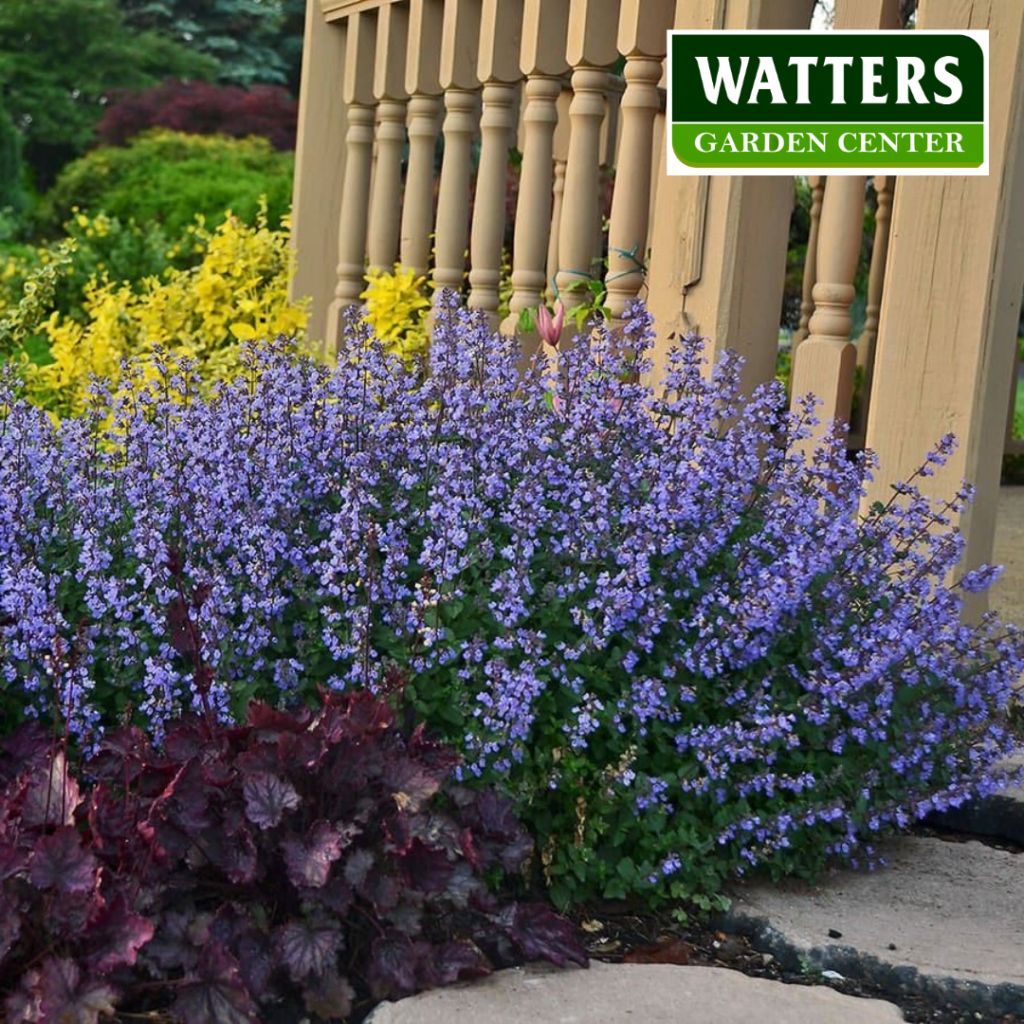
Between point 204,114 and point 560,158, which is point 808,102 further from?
point 204,114

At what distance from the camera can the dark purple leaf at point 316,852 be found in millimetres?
1947

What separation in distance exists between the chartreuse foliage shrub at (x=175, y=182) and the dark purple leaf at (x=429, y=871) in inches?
377

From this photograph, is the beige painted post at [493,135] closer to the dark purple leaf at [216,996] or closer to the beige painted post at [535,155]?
the beige painted post at [535,155]

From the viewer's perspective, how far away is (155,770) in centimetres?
212

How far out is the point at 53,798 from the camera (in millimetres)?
2061

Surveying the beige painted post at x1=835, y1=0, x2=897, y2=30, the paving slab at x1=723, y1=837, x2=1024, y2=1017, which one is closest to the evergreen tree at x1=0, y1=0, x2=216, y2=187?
the beige painted post at x1=835, y1=0, x2=897, y2=30

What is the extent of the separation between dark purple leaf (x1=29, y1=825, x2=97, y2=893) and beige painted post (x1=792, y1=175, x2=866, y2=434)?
1985 mm

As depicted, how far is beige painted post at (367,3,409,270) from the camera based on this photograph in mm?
5098

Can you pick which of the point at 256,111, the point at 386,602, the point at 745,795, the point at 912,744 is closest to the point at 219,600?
the point at 386,602

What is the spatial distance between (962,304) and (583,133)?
1364mm

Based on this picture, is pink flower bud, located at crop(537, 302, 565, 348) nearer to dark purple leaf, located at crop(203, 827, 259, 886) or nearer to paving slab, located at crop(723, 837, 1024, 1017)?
paving slab, located at crop(723, 837, 1024, 1017)

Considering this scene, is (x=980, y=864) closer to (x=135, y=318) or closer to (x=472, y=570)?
(x=472, y=570)

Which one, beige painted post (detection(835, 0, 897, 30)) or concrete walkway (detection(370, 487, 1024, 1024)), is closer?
concrete walkway (detection(370, 487, 1024, 1024))

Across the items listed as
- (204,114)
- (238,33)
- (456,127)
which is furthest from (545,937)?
(238,33)
